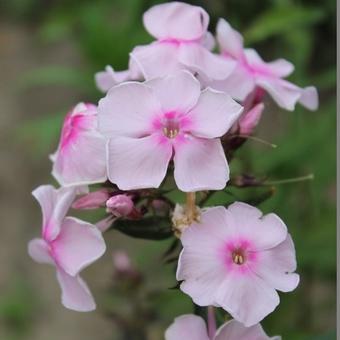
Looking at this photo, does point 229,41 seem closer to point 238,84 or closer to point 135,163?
point 238,84

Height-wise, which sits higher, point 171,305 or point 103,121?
point 103,121

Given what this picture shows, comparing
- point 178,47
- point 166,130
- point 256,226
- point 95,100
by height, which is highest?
point 95,100

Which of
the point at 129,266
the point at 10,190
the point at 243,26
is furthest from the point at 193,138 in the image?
the point at 10,190

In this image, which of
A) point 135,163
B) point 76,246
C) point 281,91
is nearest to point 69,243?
point 76,246

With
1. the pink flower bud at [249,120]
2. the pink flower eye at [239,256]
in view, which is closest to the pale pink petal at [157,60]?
the pink flower bud at [249,120]

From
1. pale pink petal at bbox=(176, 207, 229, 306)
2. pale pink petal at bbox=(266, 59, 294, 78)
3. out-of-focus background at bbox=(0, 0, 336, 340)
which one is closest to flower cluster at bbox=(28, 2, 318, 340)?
pale pink petal at bbox=(176, 207, 229, 306)

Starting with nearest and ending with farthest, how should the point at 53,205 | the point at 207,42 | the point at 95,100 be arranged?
the point at 53,205 < the point at 207,42 < the point at 95,100

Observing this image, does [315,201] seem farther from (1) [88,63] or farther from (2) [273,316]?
(1) [88,63]
